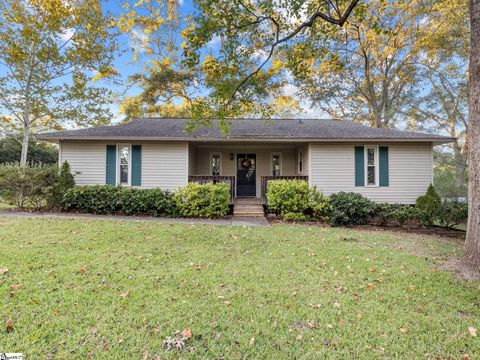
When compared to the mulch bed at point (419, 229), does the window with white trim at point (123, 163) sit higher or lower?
higher

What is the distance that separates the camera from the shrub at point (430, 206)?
8.63 meters

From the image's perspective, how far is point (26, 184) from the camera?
937 centimetres

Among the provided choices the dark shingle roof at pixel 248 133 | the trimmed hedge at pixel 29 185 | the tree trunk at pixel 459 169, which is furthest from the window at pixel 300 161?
the trimmed hedge at pixel 29 185

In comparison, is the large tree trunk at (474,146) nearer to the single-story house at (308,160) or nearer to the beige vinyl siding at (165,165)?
the single-story house at (308,160)

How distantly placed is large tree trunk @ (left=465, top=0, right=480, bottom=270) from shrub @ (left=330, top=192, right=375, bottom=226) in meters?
4.21

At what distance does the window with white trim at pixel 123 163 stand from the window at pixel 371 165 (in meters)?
10.2

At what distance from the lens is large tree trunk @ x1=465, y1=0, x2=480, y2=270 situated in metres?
4.18

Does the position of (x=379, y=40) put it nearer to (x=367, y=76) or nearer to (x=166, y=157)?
(x=367, y=76)

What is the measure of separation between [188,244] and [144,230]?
1755 mm

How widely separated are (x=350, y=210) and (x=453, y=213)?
11.6 ft

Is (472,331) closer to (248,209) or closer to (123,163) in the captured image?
(248,209)

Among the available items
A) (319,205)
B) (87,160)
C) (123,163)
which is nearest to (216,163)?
(123,163)

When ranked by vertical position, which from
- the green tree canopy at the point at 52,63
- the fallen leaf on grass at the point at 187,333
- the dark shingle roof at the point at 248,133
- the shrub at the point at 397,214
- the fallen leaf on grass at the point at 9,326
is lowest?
the fallen leaf on grass at the point at 187,333

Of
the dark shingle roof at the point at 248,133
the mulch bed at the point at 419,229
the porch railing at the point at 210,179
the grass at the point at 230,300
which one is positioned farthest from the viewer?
the porch railing at the point at 210,179
